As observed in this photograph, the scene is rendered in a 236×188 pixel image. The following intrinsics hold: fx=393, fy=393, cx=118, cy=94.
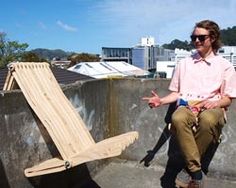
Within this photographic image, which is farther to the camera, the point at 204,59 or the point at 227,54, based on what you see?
the point at 227,54

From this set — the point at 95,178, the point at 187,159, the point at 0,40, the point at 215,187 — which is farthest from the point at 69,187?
the point at 0,40

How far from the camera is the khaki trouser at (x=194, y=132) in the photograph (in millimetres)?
3422

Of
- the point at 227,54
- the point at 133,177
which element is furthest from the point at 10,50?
the point at 133,177

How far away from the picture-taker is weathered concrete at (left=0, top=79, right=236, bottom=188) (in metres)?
3.18

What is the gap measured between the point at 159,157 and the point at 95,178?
826 millimetres

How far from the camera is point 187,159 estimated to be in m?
3.43

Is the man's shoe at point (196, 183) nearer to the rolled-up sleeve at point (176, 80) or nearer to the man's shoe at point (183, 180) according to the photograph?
the man's shoe at point (183, 180)

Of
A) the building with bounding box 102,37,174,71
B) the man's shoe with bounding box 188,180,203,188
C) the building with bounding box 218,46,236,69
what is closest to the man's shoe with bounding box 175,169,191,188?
the man's shoe with bounding box 188,180,203,188

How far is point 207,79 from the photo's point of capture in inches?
147

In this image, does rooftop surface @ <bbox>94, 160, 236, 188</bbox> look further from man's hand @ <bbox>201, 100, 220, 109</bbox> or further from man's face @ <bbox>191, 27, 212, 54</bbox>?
man's face @ <bbox>191, 27, 212, 54</bbox>

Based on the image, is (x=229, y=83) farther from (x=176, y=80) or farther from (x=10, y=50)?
(x=10, y=50)

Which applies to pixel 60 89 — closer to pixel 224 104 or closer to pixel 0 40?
pixel 224 104

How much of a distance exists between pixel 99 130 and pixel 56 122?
4.50 ft

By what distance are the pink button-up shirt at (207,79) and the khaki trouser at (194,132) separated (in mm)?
230
